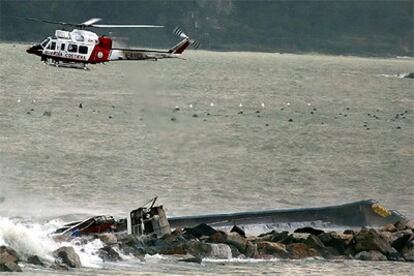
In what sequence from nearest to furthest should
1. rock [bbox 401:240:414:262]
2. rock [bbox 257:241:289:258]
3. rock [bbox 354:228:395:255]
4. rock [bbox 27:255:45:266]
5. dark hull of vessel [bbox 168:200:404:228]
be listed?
rock [bbox 27:255:45:266], rock [bbox 257:241:289:258], rock [bbox 401:240:414:262], rock [bbox 354:228:395:255], dark hull of vessel [bbox 168:200:404:228]

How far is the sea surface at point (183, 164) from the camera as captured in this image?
6097 cm

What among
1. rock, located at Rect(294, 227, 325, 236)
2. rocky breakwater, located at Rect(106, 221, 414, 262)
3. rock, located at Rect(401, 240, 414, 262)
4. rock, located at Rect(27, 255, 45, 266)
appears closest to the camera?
rock, located at Rect(27, 255, 45, 266)

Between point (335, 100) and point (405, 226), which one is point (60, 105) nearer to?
point (335, 100)

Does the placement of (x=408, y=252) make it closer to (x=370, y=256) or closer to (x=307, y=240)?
(x=370, y=256)

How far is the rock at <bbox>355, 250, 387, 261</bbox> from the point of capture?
6216 cm

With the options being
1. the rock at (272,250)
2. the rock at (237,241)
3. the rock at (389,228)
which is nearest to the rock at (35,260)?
the rock at (237,241)

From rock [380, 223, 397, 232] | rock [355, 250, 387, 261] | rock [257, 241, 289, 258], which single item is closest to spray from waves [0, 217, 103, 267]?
rock [257, 241, 289, 258]

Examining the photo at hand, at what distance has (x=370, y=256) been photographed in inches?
2447

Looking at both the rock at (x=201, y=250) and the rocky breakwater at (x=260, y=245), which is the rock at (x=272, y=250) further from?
the rock at (x=201, y=250)

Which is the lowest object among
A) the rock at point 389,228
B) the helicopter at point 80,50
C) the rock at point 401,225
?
the rock at point 389,228

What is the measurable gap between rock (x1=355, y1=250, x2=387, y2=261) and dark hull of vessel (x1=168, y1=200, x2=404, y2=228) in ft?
22.8

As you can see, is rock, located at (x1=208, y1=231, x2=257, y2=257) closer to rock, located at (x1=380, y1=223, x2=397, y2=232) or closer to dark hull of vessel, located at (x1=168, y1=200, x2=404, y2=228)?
dark hull of vessel, located at (x1=168, y1=200, x2=404, y2=228)

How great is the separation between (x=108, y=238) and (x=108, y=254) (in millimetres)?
1781

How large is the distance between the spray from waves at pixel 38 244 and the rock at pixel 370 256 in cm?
955
